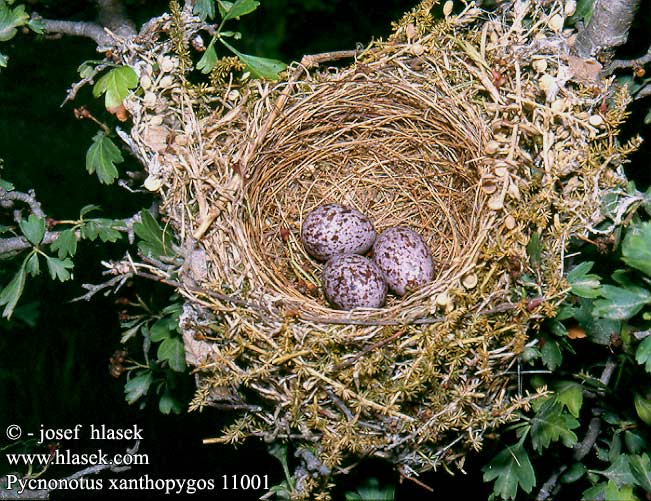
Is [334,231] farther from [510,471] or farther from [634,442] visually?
[634,442]

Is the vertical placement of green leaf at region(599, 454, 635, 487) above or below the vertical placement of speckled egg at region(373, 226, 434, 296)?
below

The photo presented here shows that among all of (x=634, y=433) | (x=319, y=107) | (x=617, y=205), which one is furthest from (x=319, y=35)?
(x=634, y=433)

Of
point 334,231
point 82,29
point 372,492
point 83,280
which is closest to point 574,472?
point 372,492

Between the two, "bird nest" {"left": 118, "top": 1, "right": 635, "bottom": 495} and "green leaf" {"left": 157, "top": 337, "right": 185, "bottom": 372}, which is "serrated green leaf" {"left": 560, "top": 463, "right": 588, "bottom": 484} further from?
"green leaf" {"left": 157, "top": 337, "right": 185, "bottom": 372}

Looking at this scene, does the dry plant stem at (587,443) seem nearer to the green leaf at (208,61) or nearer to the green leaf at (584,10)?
the green leaf at (584,10)

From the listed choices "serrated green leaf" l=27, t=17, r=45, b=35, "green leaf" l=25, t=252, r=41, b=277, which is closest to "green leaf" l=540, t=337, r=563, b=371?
"green leaf" l=25, t=252, r=41, b=277

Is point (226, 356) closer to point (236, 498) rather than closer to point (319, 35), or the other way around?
point (236, 498)
